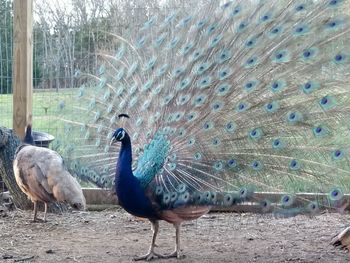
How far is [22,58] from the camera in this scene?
5246 mm

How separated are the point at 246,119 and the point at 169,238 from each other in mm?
1256

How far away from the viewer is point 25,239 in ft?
14.7

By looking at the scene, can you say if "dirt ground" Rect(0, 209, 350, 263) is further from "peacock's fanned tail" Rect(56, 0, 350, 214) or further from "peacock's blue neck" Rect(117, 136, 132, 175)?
"peacock's blue neck" Rect(117, 136, 132, 175)

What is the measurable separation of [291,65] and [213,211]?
6.53 feet

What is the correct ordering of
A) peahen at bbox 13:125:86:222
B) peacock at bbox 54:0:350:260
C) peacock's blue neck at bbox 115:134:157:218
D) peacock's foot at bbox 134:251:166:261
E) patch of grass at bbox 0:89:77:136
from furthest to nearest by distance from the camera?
patch of grass at bbox 0:89:77:136
peahen at bbox 13:125:86:222
peacock's foot at bbox 134:251:166:261
peacock's blue neck at bbox 115:134:157:218
peacock at bbox 54:0:350:260

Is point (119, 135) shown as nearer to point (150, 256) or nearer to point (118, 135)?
point (118, 135)

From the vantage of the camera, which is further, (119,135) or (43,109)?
(43,109)

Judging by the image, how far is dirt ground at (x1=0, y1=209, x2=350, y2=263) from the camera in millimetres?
4020

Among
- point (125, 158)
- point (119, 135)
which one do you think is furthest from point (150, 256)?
point (119, 135)

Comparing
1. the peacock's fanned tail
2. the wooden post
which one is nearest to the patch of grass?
the wooden post

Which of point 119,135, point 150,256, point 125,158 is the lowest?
point 150,256

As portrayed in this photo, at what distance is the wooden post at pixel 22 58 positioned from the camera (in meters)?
5.22

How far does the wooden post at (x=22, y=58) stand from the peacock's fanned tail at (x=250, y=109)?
1537 mm

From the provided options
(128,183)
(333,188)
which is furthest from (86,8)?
(333,188)
